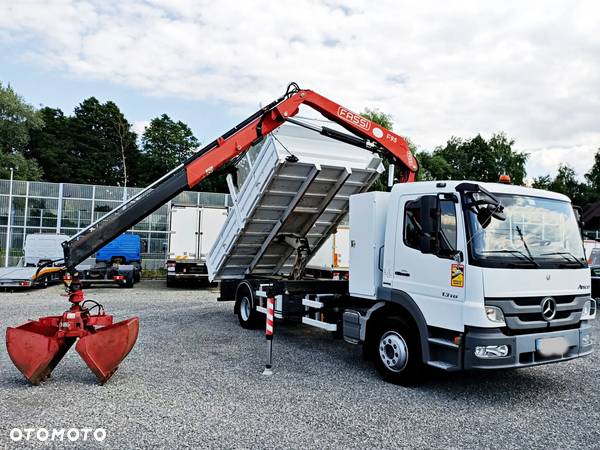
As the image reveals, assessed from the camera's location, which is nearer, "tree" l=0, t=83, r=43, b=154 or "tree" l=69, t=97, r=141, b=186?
"tree" l=0, t=83, r=43, b=154

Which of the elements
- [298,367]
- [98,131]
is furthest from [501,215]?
[98,131]

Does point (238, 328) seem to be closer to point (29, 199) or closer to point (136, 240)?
point (136, 240)

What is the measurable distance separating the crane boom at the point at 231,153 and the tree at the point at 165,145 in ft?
136

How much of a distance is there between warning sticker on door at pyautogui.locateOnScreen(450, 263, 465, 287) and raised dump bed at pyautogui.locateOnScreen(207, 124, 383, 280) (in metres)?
3.15

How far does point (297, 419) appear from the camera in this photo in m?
4.53

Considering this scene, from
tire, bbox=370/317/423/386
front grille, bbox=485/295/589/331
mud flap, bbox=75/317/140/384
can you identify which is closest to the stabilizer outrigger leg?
mud flap, bbox=75/317/140/384

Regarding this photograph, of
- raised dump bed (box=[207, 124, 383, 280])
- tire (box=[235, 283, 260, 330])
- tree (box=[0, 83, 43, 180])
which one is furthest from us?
tree (box=[0, 83, 43, 180])

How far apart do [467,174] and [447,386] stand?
4519 centimetres

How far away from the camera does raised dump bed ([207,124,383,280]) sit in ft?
25.0

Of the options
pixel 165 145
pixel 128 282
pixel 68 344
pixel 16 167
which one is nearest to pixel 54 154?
pixel 165 145

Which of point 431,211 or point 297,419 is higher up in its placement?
point 431,211

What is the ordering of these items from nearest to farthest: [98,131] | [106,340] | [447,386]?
[106,340], [447,386], [98,131]

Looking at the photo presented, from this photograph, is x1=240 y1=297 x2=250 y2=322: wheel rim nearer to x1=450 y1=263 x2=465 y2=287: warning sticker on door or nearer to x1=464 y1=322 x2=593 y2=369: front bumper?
x1=450 y1=263 x2=465 y2=287: warning sticker on door

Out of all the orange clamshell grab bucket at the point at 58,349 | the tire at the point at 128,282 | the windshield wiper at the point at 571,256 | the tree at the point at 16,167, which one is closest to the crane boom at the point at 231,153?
the orange clamshell grab bucket at the point at 58,349
